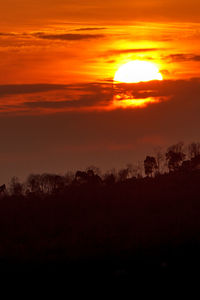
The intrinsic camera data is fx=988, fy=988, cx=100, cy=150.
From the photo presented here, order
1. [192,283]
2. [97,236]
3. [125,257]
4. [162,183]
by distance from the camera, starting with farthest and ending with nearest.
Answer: [162,183] < [97,236] < [125,257] < [192,283]

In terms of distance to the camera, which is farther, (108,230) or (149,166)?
(149,166)

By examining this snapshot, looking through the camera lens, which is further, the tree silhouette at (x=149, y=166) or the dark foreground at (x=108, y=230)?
the tree silhouette at (x=149, y=166)

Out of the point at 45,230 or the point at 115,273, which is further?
the point at 45,230

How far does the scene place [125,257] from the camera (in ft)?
219

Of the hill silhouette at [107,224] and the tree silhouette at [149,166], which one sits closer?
the hill silhouette at [107,224]

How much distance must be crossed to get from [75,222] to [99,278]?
20.2m

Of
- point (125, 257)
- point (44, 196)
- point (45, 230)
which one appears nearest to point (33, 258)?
point (125, 257)

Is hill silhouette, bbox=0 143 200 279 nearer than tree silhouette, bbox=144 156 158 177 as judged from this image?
Yes

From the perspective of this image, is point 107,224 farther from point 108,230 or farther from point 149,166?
point 149,166

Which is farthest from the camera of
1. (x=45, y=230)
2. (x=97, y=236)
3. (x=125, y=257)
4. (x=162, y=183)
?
(x=162, y=183)

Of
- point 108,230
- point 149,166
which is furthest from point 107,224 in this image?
point 149,166

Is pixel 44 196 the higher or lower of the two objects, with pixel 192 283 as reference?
higher

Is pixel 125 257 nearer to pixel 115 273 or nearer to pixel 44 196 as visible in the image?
pixel 115 273

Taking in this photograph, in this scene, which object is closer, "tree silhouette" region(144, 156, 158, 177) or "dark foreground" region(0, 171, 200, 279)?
"dark foreground" region(0, 171, 200, 279)
